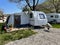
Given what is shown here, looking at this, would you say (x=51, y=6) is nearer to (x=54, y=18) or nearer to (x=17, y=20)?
(x=54, y=18)

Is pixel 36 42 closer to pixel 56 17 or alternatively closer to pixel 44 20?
pixel 44 20

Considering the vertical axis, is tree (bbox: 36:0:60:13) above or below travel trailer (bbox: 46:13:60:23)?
above

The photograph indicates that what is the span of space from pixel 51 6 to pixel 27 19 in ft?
90.6

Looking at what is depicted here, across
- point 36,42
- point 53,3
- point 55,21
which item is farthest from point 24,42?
point 53,3

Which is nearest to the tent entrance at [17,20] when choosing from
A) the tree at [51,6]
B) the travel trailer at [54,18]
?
the travel trailer at [54,18]

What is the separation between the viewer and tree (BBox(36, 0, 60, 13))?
45.7 meters

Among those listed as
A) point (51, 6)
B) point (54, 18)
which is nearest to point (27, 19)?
point (54, 18)

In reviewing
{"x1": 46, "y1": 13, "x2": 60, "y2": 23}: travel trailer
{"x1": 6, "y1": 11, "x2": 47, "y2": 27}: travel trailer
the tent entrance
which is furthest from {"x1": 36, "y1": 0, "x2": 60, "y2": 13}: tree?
the tent entrance

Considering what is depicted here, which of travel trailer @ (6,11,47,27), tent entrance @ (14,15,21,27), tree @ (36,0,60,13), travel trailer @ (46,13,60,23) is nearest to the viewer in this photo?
travel trailer @ (6,11,47,27)

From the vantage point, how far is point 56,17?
35.5m

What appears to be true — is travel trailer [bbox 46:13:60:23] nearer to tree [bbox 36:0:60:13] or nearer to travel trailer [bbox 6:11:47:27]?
tree [bbox 36:0:60:13]

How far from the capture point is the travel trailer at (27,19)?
20.4 meters

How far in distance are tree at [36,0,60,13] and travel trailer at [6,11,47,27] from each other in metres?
25.0

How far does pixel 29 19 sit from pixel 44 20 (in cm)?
194
